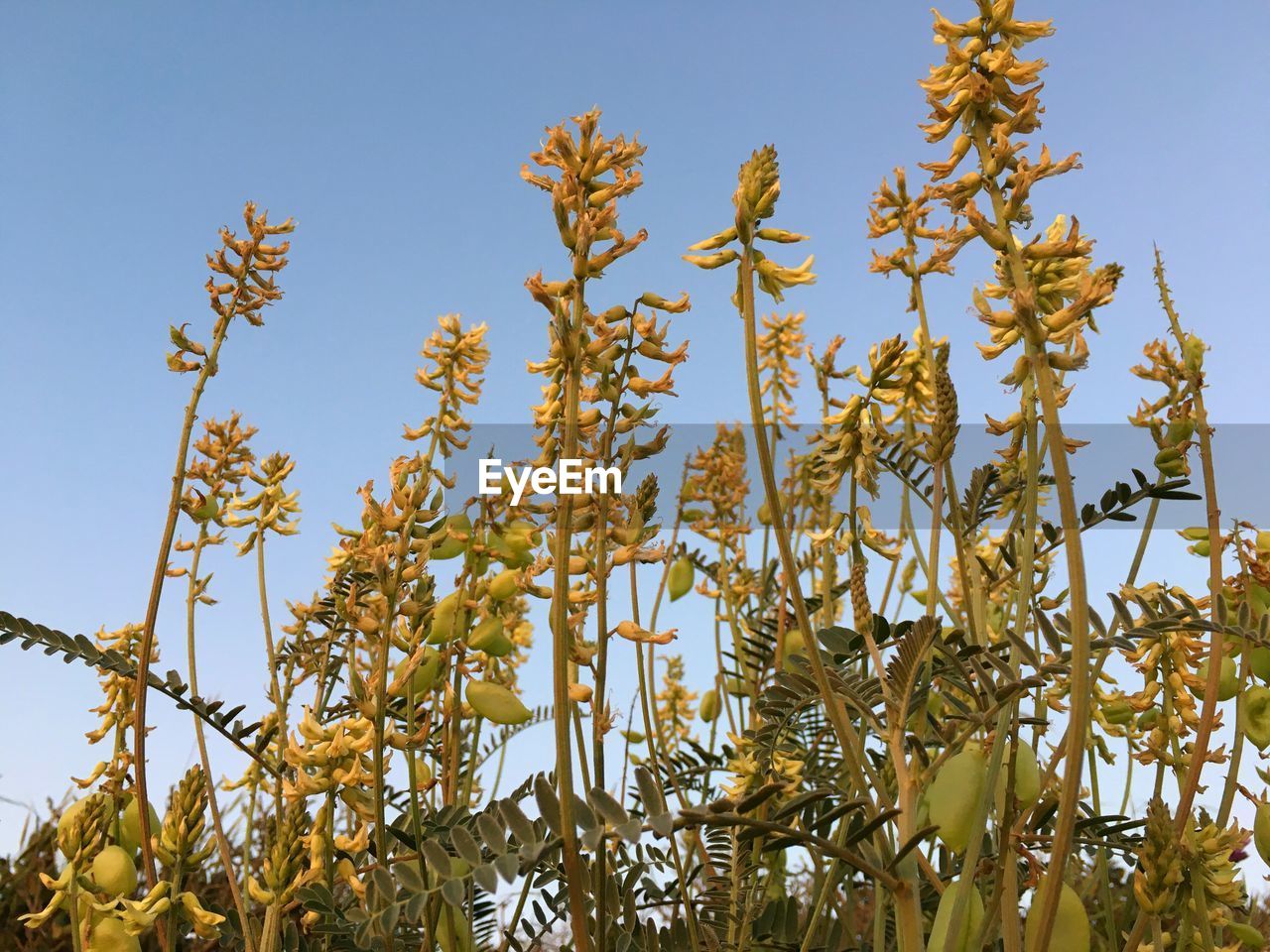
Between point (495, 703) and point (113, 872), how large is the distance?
0.83 meters

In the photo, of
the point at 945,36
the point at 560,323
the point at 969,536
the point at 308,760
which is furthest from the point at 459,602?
the point at 945,36

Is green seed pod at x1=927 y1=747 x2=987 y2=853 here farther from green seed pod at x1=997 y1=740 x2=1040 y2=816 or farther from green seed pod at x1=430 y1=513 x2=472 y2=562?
green seed pod at x1=430 y1=513 x2=472 y2=562

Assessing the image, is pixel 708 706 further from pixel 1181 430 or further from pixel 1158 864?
pixel 1158 864

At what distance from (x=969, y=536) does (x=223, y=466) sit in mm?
2009

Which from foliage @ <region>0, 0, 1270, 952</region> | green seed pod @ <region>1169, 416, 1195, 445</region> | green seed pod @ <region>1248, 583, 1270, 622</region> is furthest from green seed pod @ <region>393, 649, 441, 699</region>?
green seed pod @ <region>1248, 583, 1270, 622</region>

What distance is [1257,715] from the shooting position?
7.13 ft

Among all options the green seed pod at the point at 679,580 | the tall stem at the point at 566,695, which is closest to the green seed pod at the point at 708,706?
the green seed pod at the point at 679,580

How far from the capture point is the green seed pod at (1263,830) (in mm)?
2094

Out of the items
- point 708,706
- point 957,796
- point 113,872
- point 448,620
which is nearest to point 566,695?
point 957,796

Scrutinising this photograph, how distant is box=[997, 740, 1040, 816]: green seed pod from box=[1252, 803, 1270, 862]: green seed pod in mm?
638

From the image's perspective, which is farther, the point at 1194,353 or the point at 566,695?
the point at 1194,353

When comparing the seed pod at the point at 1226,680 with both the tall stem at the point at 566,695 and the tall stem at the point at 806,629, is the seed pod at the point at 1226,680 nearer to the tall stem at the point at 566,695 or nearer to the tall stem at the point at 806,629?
the tall stem at the point at 806,629

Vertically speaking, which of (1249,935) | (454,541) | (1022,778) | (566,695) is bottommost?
(1249,935)

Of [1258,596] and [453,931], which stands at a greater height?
[1258,596]
